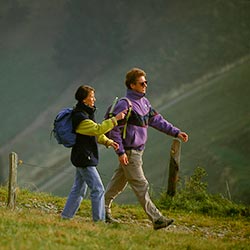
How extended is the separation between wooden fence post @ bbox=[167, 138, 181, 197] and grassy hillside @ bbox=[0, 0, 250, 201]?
25.1 metres

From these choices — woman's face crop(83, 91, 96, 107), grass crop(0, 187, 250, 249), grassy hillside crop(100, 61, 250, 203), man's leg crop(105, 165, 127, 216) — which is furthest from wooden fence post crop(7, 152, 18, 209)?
grassy hillside crop(100, 61, 250, 203)

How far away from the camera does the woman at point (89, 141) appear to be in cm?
784

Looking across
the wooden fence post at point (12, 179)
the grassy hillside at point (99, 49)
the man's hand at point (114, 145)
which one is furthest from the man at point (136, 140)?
the grassy hillside at point (99, 49)

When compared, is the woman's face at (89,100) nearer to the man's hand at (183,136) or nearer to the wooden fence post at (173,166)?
the man's hand at (183,136)

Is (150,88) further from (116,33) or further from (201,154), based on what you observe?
(201,154)

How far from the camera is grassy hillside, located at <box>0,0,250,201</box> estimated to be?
41.7m

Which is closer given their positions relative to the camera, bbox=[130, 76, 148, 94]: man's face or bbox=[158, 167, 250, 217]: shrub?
bbox=[130, 76, 148, 94]: man's face

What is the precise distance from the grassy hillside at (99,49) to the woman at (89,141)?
98.7ft

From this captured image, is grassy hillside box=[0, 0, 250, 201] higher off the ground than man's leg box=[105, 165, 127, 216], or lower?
higher

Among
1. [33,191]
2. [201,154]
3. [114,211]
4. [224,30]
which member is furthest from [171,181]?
[224,30]

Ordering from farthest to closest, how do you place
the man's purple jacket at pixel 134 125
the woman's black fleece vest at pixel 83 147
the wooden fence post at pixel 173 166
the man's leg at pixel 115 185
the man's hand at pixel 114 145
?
1. the wooden fence post at pixel 173 166
2. the man's leg at pixel 115 185
3. the man's purple jacket at pixel 134 125
4. the woman's black fleece vest at pixel 83 147
5. the man's hand at pixel 114 145

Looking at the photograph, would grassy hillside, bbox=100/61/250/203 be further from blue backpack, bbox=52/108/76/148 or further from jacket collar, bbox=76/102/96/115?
blue backpack, bbox=52/108/76/148

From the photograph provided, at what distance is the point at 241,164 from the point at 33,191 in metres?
15.7

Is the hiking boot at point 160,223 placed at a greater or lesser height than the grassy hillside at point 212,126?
lesser
